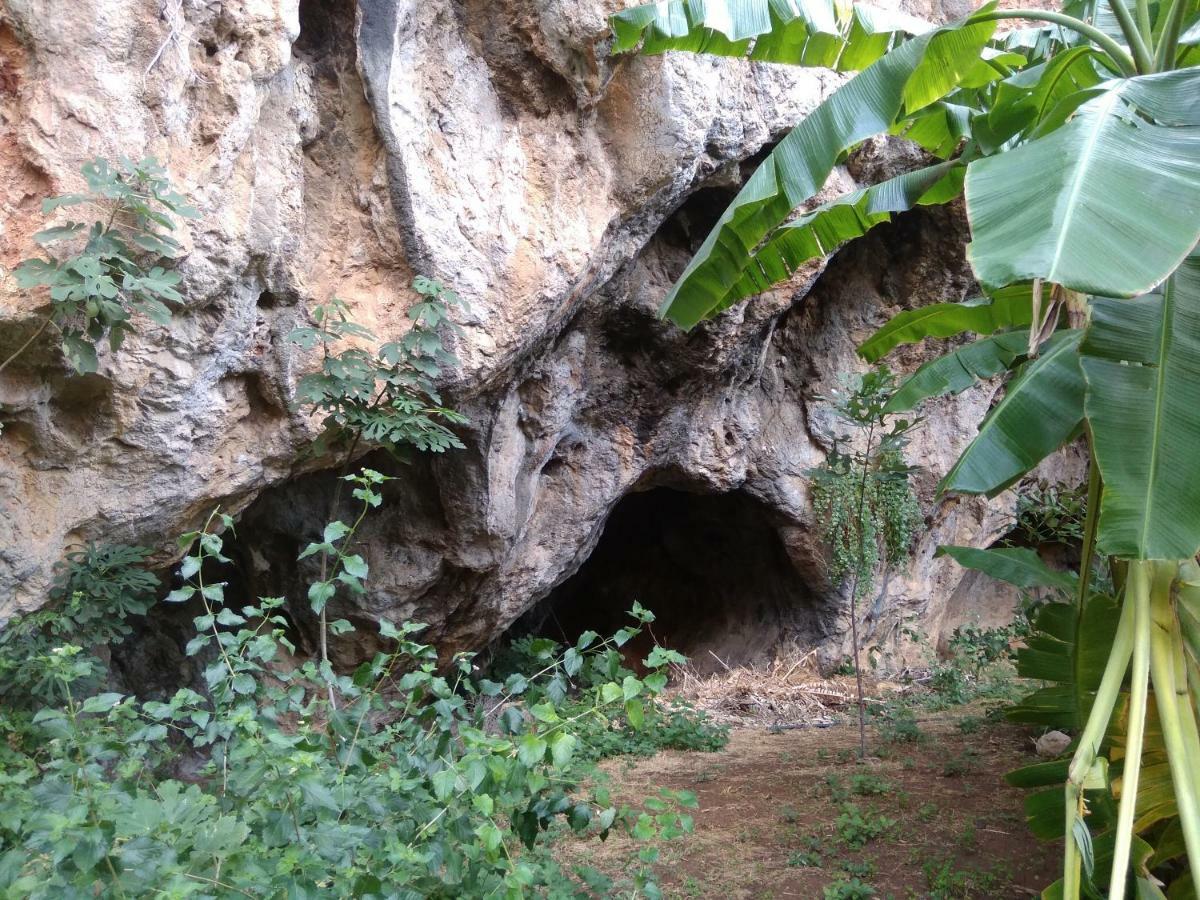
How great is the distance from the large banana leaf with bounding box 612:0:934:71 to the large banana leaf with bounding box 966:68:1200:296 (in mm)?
1850

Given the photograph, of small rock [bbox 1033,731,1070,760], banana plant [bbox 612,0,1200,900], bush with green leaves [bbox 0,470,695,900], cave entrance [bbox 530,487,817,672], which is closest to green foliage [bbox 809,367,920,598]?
cave entrance [bbox 530,487,817,672]

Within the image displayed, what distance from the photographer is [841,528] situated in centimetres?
734

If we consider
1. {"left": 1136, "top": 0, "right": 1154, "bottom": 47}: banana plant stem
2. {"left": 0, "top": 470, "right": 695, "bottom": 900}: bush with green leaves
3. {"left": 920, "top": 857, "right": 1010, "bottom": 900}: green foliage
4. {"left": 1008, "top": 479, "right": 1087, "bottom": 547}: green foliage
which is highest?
{"left": 1136, "top": 0, "right": 1154, "bottom": 47}: banana plant stem

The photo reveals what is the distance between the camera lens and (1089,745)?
2508 mm

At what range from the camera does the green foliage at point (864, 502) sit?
250 inches

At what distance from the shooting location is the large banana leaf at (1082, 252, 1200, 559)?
2365 millimetres

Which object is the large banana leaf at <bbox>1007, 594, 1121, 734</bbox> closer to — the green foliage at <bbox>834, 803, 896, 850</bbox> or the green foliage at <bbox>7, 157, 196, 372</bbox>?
the green foliage at <bbox>834, 803, 896, 850</bbox>

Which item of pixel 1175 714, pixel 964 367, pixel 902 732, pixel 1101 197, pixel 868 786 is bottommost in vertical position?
pixel 902 732

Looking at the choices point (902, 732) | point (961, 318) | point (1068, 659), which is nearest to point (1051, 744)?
point (902, 732)

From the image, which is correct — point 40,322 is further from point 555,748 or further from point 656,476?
point 656,476

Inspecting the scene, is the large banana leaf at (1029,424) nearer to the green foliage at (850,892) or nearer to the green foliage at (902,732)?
the green foliage at (850,892)

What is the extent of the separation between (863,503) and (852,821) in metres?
2.90

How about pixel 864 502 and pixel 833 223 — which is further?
pixel 864 502

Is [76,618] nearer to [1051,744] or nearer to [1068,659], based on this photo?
[1068,659]
